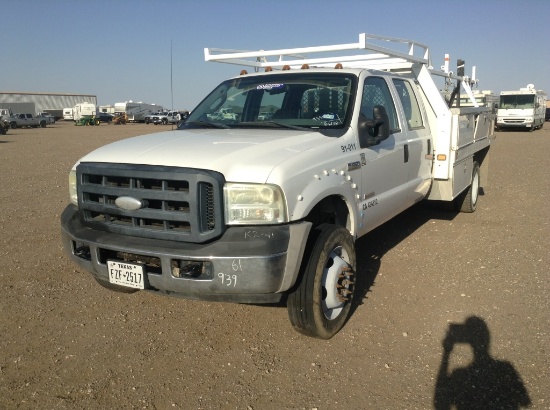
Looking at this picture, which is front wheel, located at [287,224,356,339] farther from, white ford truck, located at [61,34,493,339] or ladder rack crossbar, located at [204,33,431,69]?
ladder rack crossbar, located at [204,33,431,69]

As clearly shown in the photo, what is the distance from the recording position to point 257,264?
3.08m

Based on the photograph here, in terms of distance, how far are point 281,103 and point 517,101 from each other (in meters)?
32.2

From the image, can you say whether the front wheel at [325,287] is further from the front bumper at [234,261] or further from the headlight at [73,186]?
the headlight at [73,186]

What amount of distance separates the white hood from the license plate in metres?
0.71

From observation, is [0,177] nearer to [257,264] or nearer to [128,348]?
[128,348]

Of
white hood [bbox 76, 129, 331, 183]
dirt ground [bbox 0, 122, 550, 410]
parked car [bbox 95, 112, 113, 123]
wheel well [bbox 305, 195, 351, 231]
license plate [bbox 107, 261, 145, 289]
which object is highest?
white hood [bbox 76, 129, 331, 183]

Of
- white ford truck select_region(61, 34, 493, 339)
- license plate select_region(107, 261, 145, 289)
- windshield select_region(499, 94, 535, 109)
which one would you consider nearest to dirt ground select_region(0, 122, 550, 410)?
white ford truck select_region(61, 34, 493, 339)

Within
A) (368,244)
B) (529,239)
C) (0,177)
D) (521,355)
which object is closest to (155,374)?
(521,355)

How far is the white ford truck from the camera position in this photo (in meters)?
3.16

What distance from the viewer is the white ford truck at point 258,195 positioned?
3.16 m

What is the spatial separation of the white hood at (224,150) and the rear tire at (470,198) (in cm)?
440

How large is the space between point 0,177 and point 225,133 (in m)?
10.3

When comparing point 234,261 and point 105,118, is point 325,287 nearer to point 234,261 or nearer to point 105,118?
point 234,261

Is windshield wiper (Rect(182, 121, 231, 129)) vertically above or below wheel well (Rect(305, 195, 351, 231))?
above
